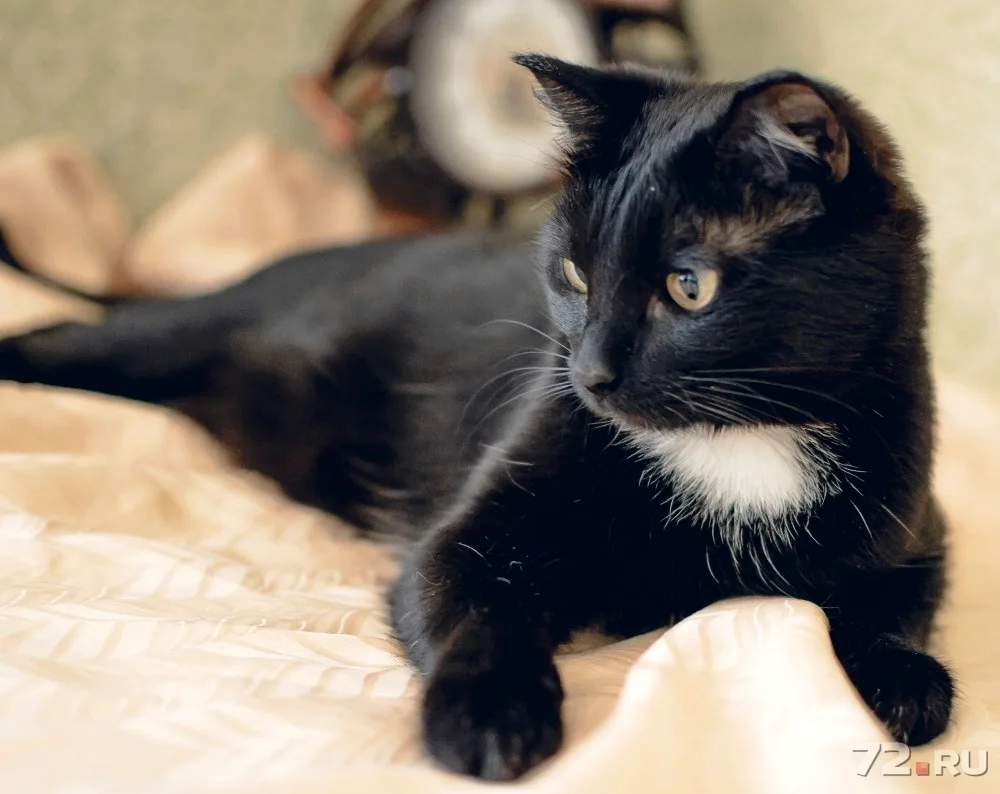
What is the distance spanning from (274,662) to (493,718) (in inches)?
8.0

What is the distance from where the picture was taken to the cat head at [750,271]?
0.72 m

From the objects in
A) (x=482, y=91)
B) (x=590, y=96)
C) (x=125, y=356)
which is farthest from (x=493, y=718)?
(x=482, y=91)

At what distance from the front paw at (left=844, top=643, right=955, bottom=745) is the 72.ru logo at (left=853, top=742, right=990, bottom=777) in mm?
24

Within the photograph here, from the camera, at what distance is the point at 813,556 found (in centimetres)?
81

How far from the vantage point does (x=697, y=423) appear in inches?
30.8

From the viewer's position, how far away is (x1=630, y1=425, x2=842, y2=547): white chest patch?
81 centimetres

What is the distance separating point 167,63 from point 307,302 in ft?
3.62

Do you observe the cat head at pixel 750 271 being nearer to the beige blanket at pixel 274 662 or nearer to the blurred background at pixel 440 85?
the beige blanket at pixel 274 662

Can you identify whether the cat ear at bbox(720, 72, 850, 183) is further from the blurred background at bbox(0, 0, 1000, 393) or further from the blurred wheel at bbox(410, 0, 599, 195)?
the blurred wheel at bbox(410, 0, 599, 195)

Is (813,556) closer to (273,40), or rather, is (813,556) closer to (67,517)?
(67,517)

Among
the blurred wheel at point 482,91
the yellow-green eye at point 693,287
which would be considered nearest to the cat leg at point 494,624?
the yellow-green eye at point 693,287

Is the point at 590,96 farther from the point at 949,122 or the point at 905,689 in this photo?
the point at 949,122

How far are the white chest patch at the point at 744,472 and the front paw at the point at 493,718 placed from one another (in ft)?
0.82

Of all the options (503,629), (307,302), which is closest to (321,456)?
(307,302)
